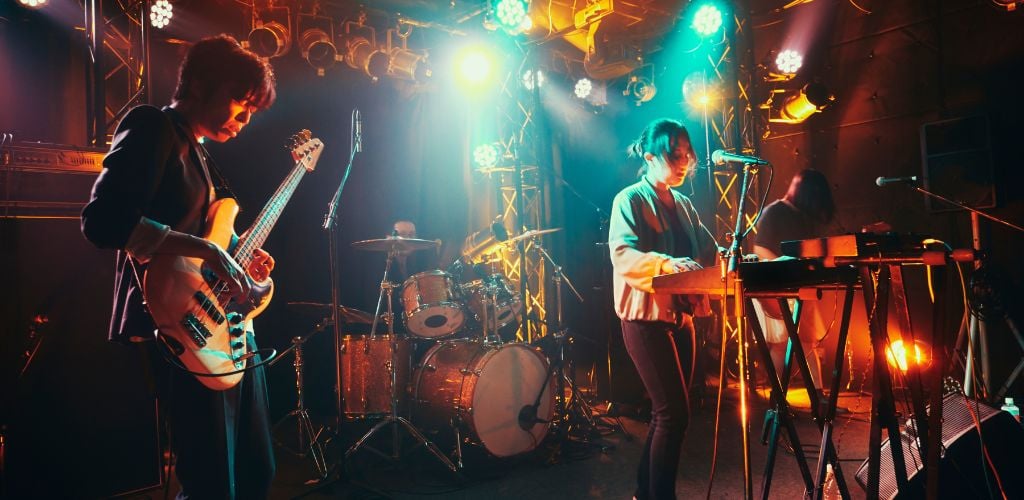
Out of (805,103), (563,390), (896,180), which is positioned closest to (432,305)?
Result: (563,390)

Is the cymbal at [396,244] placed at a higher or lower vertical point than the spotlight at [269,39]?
lower

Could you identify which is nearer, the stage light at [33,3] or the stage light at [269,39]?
the stage light at [33,3]

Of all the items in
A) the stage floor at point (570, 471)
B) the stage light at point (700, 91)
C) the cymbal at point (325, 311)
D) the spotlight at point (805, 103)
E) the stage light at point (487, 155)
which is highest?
the stage light at point (700, 91)

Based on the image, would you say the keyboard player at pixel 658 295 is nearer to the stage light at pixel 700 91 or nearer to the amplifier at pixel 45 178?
the amplifier at pixel 45 178

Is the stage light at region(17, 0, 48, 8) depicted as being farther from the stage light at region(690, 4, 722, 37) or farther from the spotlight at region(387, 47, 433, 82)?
the stage light at region(690, 4, 722, 37)

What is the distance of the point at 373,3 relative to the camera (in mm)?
6922

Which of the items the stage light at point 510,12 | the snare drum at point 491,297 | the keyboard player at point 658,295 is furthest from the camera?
the stage light at point 510,12

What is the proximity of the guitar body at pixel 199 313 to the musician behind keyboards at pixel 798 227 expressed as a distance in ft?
14.5

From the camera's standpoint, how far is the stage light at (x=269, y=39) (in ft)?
17.9

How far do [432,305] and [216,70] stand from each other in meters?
2.97

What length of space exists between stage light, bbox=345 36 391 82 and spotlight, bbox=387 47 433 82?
0.26 feet

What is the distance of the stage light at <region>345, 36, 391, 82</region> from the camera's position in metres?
6.15

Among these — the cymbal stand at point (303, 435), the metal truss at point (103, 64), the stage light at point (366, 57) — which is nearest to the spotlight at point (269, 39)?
the stage light at point (366, 57)

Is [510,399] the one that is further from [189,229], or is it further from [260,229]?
[189,229]
